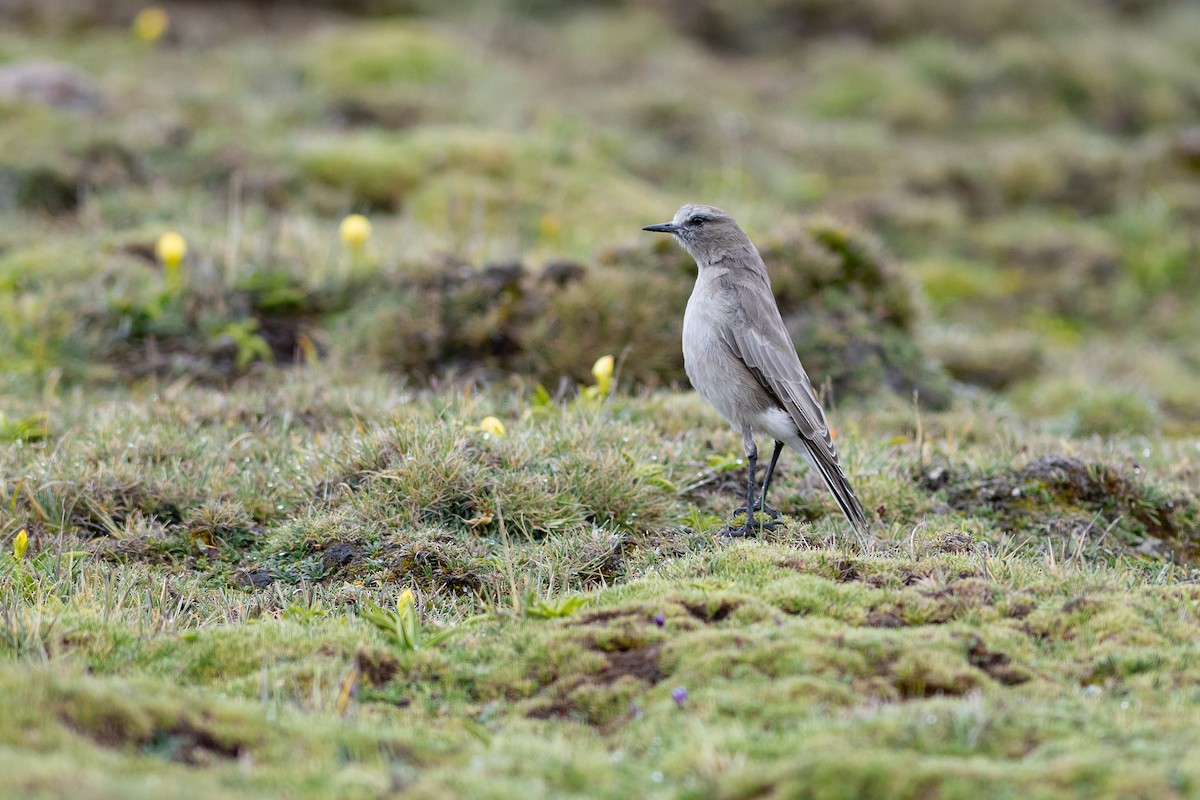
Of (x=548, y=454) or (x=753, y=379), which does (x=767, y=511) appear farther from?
(x=548, y=454)

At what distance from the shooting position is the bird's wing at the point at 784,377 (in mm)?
6196

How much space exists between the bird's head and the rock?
9499 millimetres

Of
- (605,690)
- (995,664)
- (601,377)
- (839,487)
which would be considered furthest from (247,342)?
(995,664)

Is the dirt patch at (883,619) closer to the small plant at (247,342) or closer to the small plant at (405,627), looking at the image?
the small plant at (405,627)

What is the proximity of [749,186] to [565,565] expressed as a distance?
11.1 meters

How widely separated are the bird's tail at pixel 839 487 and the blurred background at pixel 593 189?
2.32 metres

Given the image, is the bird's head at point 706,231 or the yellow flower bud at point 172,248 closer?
the bird's head at point 706,231

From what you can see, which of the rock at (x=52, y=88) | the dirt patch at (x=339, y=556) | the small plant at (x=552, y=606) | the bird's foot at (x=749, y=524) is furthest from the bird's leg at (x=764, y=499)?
the rock at (x=52, y=88)

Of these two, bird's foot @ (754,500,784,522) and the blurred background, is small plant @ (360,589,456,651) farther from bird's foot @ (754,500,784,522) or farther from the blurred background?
the blurred background

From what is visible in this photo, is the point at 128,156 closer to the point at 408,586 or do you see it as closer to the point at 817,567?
the point at 408,586

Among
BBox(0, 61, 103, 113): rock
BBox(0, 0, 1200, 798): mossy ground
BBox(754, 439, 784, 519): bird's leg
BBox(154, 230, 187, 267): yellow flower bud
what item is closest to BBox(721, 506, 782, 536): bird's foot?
BBox(754, 439, 784, 519): bird's leg

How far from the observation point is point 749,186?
16047mm

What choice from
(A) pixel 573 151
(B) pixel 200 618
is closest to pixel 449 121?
(A) pixel 573 151

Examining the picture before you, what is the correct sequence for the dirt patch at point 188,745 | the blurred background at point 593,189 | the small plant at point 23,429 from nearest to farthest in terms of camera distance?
1. the dirt patch at point 188,745
2. the small plant at point 23,429
3. the blurred background at point 593,189
